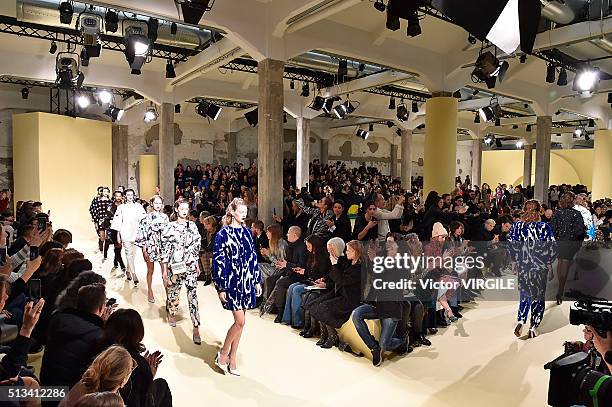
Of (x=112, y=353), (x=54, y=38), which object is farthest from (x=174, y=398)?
(x=54, y=38)

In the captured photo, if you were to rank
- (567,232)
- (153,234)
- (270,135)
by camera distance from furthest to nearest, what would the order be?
(270,135) < (567,232) < (153,234)

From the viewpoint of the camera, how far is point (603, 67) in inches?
448

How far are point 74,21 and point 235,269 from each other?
21.6 feet

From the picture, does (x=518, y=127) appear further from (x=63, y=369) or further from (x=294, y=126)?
(x=63, y=369)

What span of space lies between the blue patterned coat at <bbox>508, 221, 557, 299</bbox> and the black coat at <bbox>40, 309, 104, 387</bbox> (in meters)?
4.32

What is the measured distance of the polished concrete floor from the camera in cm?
372

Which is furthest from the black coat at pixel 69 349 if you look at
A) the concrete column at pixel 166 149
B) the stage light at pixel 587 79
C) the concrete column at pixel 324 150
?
the concrete column at pixel 324 150

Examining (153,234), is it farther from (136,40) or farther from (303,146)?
(303,146)

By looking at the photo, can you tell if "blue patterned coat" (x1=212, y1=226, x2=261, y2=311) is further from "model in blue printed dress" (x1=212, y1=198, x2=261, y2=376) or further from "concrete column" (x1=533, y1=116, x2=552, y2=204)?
"concrete column" (x1=533, y1=116, x2=552, y2=204)

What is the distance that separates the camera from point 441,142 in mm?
10156

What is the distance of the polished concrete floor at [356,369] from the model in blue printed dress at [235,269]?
14.6 inches

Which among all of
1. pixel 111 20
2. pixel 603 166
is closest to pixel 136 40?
pixel 111 20

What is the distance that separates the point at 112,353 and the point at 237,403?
1.81m

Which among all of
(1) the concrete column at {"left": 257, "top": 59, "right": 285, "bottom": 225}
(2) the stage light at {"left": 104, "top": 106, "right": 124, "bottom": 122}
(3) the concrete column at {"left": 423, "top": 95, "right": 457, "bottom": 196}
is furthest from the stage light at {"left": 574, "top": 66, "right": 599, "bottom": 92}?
(2) the stage light at {"left": 104, "top": 106, "right": 124, "bottom": 122}
